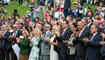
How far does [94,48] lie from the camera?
9.58 meters

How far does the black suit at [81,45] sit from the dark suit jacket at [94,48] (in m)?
0.36

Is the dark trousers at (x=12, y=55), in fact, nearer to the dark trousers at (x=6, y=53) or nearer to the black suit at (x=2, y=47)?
the dark trousers at (x=6, y=53)

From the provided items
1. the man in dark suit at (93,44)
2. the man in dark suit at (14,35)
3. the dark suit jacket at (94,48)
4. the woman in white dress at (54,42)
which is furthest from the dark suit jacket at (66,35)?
the man in dark suit at (14,35)

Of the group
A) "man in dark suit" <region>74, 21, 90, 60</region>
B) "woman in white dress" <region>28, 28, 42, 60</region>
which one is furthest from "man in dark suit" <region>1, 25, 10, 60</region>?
"man in dark suit" <region>74, 21, 90, 60</region>

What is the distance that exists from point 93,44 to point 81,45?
0.77 metres

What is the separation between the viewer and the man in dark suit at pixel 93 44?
9.48 m

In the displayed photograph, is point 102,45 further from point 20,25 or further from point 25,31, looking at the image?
point 20,25

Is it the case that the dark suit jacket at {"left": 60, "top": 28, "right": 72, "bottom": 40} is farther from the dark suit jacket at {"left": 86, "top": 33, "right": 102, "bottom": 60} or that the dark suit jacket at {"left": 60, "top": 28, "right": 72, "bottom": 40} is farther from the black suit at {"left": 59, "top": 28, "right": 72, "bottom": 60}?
the dark suit jacket at {"left": 86, "top": 33, "right": 102, "bottom": 60}

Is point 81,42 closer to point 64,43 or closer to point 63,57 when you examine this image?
point 64,43

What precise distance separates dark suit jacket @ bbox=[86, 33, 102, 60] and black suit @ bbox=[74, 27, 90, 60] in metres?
0.36

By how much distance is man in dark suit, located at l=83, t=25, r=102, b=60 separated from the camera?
31.1 ft

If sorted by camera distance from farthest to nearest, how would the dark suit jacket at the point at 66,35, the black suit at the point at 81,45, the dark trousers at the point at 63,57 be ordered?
the dark trousers at the point at 63,57, the dark suit jacket at the point at 66,35, the black suit at the point at 81,45

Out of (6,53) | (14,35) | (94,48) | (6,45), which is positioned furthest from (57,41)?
(6,53)

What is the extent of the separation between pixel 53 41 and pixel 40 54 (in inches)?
38.2
